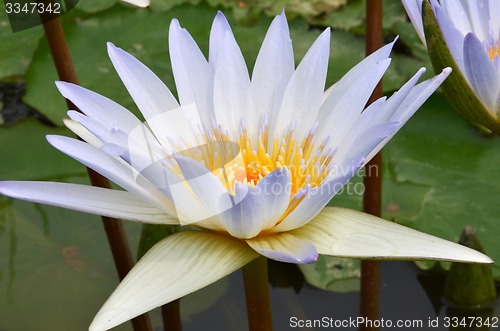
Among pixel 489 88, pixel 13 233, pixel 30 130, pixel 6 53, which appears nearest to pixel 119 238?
pixel 13 233

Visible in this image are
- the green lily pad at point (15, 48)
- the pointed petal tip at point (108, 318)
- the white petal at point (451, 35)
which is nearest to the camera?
the pointed petal tip at point (108, 318)

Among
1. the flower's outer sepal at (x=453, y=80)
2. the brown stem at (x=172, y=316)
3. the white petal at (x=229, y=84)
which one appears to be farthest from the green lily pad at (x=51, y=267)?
the flower's outer sepal at (x=453, y=80)

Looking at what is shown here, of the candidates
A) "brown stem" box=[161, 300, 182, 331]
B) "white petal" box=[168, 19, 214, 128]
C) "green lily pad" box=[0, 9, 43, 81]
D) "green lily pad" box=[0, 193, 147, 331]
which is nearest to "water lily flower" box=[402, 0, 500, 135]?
"white petal" box=[168, 19, 214, 128]

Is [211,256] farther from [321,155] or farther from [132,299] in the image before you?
[321,155]

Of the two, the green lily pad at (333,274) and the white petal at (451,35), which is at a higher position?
the white petal at (451,35)

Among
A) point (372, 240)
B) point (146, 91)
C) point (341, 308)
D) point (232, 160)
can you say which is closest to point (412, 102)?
point (372, 240)

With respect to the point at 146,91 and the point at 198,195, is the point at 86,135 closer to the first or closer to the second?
the point at 146,91

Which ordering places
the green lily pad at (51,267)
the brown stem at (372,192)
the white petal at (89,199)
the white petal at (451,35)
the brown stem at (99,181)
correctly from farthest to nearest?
the green lily pad at (51,267) < the brown stem at (372,192) < the brown stem at (99,181) < the white petal at (451,35) < the white petal at (89,199)

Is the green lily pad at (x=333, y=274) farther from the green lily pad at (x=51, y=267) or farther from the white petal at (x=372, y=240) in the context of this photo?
the white petal at (x=372, y=240)
